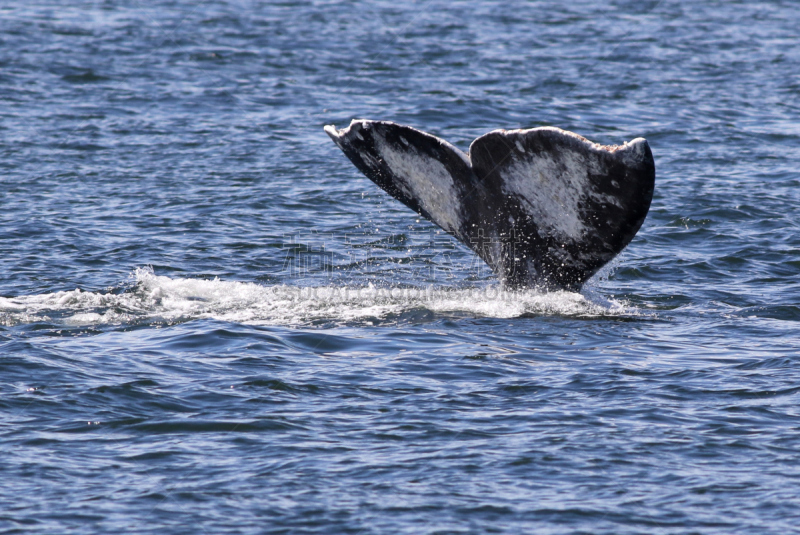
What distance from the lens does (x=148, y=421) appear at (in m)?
7.69

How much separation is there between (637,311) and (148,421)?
5.11m

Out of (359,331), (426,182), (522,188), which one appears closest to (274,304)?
(359,331)

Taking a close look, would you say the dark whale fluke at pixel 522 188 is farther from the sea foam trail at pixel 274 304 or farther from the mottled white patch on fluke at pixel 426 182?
the sea foam trail at pixel 274 304

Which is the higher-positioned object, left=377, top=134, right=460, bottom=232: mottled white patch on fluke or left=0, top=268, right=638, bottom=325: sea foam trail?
left=377, top=134, right=460, bottom=232: mottled white patch on fluke

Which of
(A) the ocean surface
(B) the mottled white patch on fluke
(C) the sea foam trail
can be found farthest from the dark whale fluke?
(A) the ocean surface

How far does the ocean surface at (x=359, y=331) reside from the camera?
21.5ft

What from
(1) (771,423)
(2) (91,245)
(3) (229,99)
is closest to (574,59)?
(3) (229,99)

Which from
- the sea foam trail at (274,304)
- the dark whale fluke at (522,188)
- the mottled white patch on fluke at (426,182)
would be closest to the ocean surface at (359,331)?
the sea foam trail at (274,304)

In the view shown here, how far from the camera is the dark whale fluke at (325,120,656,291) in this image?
25.9 ft

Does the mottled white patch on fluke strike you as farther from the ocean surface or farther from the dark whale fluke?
the ocean surface

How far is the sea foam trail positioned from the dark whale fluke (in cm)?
80

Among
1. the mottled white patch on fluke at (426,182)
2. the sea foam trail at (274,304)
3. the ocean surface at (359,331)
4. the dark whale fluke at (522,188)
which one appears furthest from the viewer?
the sea foam trail at (274,304)

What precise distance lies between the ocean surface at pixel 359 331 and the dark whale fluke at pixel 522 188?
35.7 inches

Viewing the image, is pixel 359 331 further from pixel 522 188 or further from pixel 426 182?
pixel 522 188
